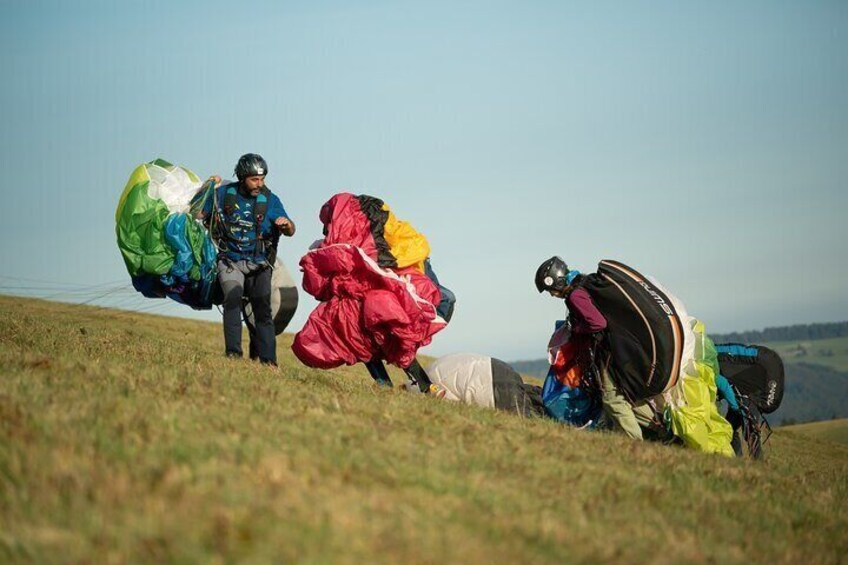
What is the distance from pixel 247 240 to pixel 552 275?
457cm

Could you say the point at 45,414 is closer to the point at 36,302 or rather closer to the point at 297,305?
the point at 297,305

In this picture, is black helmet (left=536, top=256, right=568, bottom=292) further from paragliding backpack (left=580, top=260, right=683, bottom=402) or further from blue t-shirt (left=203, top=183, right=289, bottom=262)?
blue t-shirt (left=203, top=183, right=289, bottom=262)

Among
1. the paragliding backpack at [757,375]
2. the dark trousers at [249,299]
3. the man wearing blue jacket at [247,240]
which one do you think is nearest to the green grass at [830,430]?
the paragliding backpack at [757,375]

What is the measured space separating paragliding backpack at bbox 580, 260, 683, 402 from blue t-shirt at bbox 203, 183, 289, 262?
503 centimetres

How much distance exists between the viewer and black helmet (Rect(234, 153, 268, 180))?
12.8 m

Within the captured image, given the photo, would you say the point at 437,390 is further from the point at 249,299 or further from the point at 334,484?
the point at 334,484

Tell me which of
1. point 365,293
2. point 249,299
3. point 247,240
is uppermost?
point 247,240

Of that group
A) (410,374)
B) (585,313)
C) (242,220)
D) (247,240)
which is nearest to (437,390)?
(410,374)

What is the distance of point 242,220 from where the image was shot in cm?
1298

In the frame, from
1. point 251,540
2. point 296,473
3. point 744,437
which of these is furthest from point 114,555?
point 744,437

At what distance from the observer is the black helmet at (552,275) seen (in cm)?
1207

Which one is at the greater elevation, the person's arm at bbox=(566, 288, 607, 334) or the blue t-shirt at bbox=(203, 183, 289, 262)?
the blue t-shirt at bbox=(203, 183, 289, 262)

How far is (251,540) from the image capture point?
4676mm

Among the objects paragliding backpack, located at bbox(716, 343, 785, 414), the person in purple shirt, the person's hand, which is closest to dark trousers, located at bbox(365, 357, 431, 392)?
the person in purple shirt
